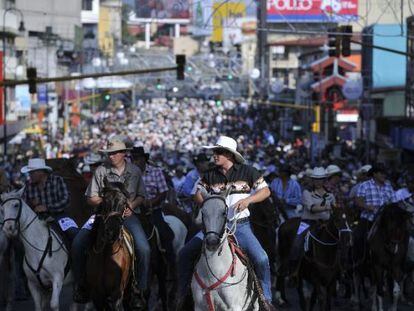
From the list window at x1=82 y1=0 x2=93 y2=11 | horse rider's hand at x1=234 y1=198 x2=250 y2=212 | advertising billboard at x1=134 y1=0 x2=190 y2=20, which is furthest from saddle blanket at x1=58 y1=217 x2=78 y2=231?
window at x1=82 y1=0 x2=93 y2=11

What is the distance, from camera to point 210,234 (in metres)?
10.9

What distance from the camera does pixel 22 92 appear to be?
239 ft

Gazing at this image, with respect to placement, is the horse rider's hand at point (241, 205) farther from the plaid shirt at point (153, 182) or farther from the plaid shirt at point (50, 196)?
the plaid shirt at point (153, 182)

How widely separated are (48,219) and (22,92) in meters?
59.1

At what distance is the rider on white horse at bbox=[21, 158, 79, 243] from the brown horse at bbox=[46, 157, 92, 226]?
9.31 ft

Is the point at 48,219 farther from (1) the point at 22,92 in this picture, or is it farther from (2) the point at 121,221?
(1) the point at 22,92

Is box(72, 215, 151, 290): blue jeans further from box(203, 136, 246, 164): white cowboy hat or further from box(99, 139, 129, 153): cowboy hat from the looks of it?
box(203, 136, 246, 164): white cowboy hat

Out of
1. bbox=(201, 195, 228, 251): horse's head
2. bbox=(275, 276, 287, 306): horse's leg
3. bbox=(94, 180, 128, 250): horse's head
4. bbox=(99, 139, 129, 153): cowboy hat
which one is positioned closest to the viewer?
bbox=(201, 195, 228, 251): horse's head

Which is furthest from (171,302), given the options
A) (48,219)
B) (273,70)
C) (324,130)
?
(273,70)

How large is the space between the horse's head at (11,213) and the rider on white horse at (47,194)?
60cm

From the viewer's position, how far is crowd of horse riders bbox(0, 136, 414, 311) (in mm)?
11711

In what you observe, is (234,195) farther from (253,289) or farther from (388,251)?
(388,251)

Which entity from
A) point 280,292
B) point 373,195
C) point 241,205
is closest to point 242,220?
point 241,205

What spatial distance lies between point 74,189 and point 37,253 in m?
4.55
